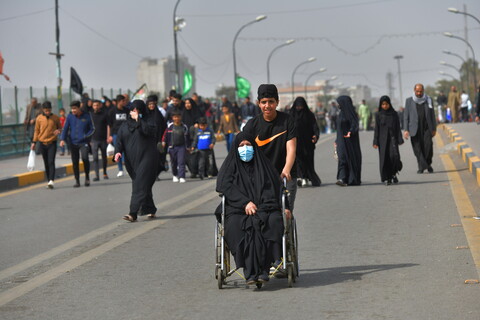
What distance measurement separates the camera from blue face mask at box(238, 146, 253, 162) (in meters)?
7.46

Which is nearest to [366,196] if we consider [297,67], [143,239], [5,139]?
[143,239]

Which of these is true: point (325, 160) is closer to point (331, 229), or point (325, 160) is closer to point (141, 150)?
point (141, 150)

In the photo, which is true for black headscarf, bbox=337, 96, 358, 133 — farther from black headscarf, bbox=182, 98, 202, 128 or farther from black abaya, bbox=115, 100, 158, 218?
black headscarf, bbox=182, 98, 202, 128

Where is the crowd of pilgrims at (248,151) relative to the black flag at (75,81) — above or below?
below

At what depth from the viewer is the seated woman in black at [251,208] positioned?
24.0ft

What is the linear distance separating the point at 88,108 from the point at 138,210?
43.5 ft

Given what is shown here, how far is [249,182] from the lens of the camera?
7.49 meters

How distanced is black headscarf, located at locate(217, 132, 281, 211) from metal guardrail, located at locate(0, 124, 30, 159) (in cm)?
2291

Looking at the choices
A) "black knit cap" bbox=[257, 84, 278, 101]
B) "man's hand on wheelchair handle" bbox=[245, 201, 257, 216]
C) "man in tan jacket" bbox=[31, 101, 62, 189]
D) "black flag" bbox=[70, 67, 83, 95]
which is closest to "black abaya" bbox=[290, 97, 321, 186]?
"man in tan jacket" bbox=[31, 101, 62, 189]

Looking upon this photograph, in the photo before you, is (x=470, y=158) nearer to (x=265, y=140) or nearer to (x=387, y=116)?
(x=387, y=116)

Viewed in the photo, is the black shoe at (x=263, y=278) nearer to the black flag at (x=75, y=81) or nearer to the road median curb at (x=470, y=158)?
the road median curb at (x=470, y=158)

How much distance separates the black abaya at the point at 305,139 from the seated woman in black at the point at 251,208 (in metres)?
9.09

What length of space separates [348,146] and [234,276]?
30.2 feet

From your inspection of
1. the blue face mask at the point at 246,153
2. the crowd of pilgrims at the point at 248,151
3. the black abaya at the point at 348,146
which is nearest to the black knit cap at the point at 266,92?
the crowd of pilgrims at the point at 248,151
